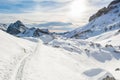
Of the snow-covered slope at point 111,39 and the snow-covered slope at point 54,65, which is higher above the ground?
the snow-covered slope at point 54,65

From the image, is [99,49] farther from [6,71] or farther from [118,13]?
[118,13]

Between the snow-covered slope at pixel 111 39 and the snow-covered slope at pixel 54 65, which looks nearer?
the snow-covered slope at pixel 54 65

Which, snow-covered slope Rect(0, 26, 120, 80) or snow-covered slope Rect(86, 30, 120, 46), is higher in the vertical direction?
snow-covered slope Rect(0, 26, 120, 80)

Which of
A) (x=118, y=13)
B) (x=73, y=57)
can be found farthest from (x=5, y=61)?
(x=118, y=13)

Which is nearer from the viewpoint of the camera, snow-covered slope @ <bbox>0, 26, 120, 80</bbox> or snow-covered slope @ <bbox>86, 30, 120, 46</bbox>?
→ snow-covered slope @ <bbox>0, 26, 120, 80</bbox>

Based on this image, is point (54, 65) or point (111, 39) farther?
point (111, 39)

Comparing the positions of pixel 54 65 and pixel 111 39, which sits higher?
pixel 54 65

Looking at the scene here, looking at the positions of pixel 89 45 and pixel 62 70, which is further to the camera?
pixel 89 45

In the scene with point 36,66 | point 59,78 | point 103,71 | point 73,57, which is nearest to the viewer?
point 59,78

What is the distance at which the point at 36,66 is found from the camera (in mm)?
33219

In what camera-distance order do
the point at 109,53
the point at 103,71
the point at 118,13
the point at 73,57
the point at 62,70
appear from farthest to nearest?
1. the point at 118,13
2. the point at 109,53
3. the point at 73,57
4. the point at 103,71
5. the point at 62,70

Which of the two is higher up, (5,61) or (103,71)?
(5,61)

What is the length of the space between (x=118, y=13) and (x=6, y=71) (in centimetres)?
17987

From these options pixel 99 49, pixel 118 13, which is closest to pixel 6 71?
pixel 99 49
